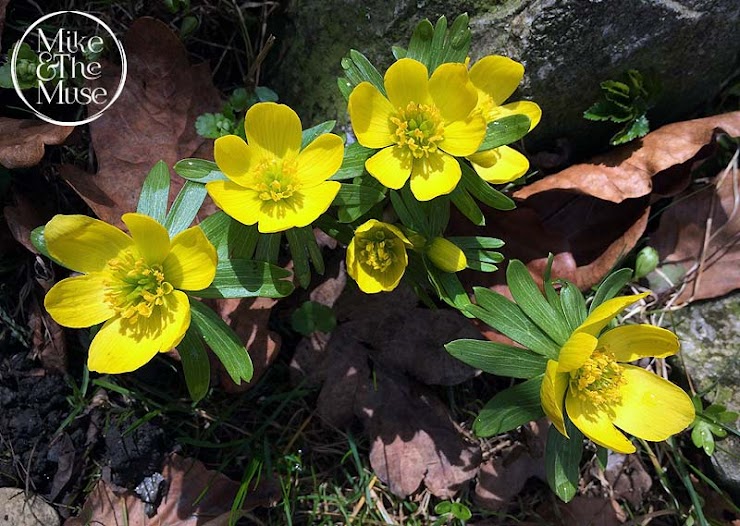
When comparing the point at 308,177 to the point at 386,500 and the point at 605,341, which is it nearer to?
the point at 605,341

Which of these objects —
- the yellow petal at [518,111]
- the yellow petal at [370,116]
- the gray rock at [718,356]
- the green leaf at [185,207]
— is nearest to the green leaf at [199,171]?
the green leaf at [185,207]

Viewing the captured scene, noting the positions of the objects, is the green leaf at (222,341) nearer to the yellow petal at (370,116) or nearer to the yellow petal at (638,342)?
the yellow petal at (370,116)

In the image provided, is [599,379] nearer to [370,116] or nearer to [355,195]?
[355,195]

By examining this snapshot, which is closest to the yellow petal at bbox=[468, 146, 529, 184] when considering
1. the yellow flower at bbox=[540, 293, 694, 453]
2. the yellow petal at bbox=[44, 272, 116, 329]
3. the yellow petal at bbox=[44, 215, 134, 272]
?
the yellow flower at bbox=[540, 293, 694, 453]

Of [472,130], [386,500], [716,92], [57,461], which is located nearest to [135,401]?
[57,461]

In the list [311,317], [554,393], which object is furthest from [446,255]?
[311,317]
